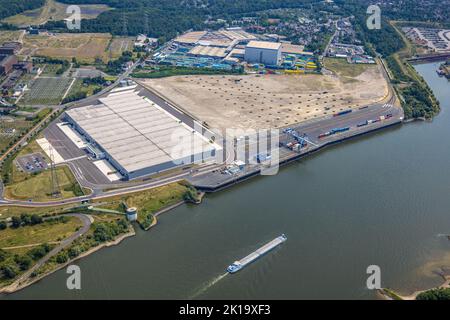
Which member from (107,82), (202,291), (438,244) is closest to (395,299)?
(438,244)

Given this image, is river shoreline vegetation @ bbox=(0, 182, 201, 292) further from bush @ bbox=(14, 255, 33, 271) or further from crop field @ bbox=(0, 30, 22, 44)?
crop field @ bbox=(0, 30, 22, 44)

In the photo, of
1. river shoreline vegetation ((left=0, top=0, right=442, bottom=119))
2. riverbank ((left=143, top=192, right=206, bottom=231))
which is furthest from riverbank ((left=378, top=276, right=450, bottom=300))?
river shoreline vegetation ((left=0, top=0, right=442, bottom=119))

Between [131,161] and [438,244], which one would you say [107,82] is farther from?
[438,244]

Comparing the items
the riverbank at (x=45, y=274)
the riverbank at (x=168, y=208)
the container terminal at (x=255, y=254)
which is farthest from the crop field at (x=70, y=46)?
the container terminal at (x=255, y=254)

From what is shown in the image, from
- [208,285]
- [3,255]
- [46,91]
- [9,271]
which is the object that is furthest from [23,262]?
[46,91]

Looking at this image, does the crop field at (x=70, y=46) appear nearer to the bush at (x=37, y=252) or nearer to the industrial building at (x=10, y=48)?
the industrial building at (x=10, y=48)
